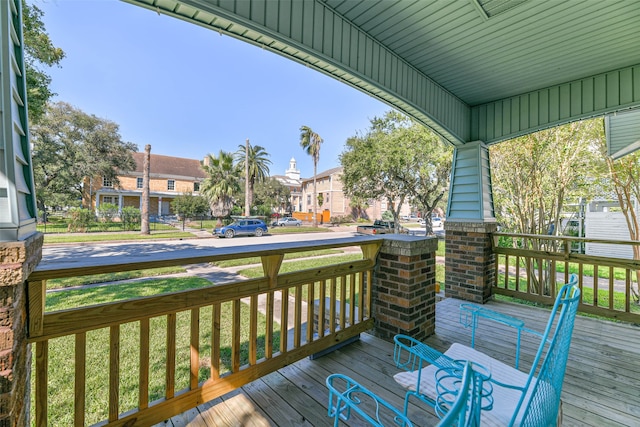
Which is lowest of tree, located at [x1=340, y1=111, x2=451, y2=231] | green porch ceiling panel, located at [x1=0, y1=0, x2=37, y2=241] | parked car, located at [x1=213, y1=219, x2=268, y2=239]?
parked car, located at [x1=213, y1=219, x2=268, y2=239]

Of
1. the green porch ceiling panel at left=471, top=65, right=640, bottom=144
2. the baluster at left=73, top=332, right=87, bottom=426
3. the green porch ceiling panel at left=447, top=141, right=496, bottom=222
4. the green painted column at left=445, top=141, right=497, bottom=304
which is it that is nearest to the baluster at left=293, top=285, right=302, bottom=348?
the baluster at left=73, top=332, right=87, bottom=426

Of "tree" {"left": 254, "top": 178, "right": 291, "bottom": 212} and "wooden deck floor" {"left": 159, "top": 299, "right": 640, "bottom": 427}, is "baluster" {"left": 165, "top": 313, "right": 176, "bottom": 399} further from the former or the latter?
"tree" {"left": 254, "top": 178, "right": 291, "bottom": 212}

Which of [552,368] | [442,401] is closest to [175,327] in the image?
[442,401]

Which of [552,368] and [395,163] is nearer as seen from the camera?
[552,368]

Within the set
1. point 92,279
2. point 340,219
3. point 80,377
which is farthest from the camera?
point 340,219

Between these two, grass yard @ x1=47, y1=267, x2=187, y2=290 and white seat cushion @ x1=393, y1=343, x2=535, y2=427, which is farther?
grass yard @ x1=47, y1=267, x2=187, y2=290

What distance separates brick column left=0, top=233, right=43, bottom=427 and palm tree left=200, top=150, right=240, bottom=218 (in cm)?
1939

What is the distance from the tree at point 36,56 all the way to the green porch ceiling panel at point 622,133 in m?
11.7

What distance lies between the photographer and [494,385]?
4.57ft

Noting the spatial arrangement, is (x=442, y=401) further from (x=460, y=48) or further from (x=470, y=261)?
(x=470, y=261)

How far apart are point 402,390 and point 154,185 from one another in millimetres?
29288

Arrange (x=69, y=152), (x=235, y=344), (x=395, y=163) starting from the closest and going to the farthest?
(x=235, y=344), (x=395, y=163), (x=69, y=152)

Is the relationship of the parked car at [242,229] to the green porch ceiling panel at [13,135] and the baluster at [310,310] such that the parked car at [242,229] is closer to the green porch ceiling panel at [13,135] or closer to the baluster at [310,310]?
the baluster at [310,310]

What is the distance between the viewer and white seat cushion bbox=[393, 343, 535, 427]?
1.12m
